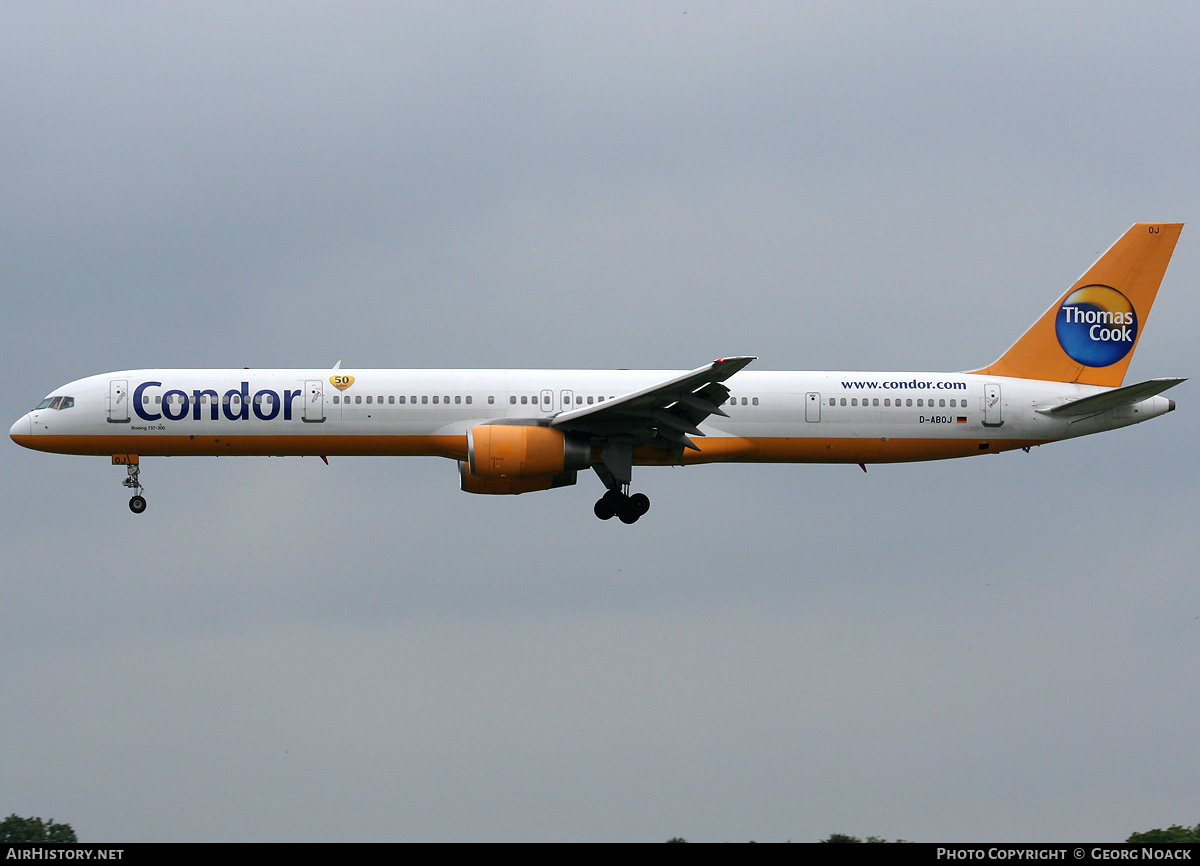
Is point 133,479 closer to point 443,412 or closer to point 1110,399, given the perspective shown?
point 443,412

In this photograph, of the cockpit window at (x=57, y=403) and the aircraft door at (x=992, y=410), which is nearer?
the cockpit window at (x=57, y=403)

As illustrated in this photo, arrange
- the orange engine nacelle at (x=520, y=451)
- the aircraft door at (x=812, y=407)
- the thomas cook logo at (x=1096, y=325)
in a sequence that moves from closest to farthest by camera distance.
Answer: the orange engine nacelle at (x=520, y=451), the aircraft door at (x=812, y=407), the thomas cook logo at (x=1096, y=325)

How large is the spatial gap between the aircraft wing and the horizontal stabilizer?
10.9 m

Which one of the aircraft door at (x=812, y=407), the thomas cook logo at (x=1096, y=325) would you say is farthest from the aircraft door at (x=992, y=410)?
the aircraft door at (x=812, y=407)

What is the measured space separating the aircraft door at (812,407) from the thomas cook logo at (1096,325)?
29.2 feet

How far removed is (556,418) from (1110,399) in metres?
16.3

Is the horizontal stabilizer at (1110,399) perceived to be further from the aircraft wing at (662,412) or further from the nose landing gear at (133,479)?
the nose landing gear at (133,479)

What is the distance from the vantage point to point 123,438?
39.6 meters

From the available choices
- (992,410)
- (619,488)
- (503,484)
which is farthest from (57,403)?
(992,410)

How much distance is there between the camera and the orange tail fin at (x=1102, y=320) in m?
43.5

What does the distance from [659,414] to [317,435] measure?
9.68 m

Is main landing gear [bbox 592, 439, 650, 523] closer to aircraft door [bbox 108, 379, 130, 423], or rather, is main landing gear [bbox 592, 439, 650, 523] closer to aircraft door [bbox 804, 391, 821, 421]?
aircraft door [bbox 804, 391, 821, 421]

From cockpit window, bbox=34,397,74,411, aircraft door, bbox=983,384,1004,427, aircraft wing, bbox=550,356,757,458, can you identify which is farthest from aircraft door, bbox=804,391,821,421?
cockpit window, bbox=34,397,74,411
